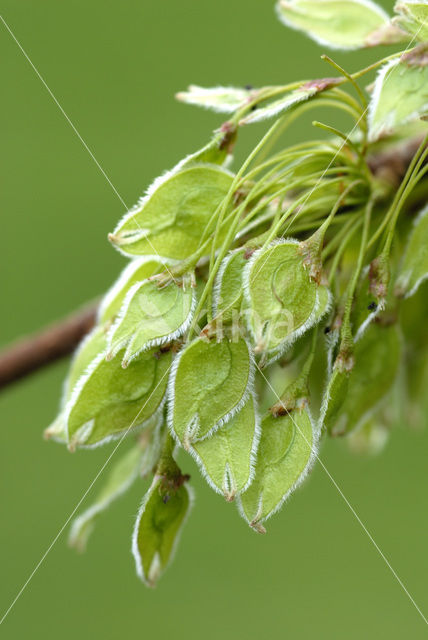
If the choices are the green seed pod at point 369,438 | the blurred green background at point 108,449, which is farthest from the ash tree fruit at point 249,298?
the blurred green background at point 108,449

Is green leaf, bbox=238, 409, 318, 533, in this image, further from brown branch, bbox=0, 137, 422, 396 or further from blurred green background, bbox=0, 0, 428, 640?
blurred green background, bbox=0, 0, 428, 640

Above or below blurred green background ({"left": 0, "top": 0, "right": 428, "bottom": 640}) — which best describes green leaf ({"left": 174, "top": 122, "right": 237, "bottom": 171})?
above

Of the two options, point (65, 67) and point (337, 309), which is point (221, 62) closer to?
point (65, 67)

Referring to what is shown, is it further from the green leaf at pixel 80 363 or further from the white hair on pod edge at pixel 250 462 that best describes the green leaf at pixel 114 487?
the white hair on pod edge at pixel 250 462

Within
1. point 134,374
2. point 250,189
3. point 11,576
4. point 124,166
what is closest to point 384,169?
point 250,189

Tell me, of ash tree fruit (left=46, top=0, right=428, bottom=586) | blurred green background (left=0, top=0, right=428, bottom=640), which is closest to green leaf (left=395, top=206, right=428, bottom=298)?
ash tree fruit (left=46, top=0, right=428, bottom=586)

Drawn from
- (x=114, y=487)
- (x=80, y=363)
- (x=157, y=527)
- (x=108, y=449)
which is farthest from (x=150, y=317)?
(x=108, y=449)
